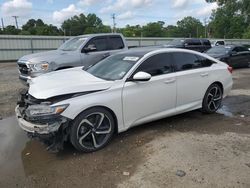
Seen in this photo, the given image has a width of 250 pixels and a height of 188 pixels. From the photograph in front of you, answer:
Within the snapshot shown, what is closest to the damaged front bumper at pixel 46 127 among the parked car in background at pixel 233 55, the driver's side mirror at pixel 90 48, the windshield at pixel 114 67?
the windshield at pixel 114 67

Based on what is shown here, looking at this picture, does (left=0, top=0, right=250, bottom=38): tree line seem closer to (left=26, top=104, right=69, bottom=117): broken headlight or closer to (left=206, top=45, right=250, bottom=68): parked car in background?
(left=206, top=45, right=250, bottom=68): parked car in background

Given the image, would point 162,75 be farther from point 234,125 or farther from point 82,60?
point 82,60

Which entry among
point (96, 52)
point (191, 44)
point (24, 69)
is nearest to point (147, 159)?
point (24, 69)

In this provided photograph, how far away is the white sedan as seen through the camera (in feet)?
13.8

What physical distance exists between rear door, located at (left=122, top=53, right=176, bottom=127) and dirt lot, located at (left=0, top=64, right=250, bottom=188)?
0.38 meters

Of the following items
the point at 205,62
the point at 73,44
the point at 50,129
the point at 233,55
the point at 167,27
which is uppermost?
the point at 167,27

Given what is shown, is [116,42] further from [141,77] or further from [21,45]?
[21,45]

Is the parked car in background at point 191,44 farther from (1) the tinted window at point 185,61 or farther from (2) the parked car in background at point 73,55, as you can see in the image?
(1) the tinted window at point 185,61

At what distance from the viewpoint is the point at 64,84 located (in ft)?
14.9

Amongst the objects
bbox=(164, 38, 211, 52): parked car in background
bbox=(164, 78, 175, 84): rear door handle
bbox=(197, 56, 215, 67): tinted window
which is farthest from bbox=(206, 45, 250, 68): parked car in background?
bbox=(164, 78, 175, 84): rear door handle

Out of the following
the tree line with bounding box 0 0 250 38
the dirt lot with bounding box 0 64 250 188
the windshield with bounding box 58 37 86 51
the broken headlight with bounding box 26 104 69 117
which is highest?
the tree line with bounding box 0 0 250 38

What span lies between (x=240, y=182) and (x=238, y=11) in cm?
3326

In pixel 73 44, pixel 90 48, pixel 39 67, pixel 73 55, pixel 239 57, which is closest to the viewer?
pixel 39 67

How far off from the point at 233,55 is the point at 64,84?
1350 centimetres
